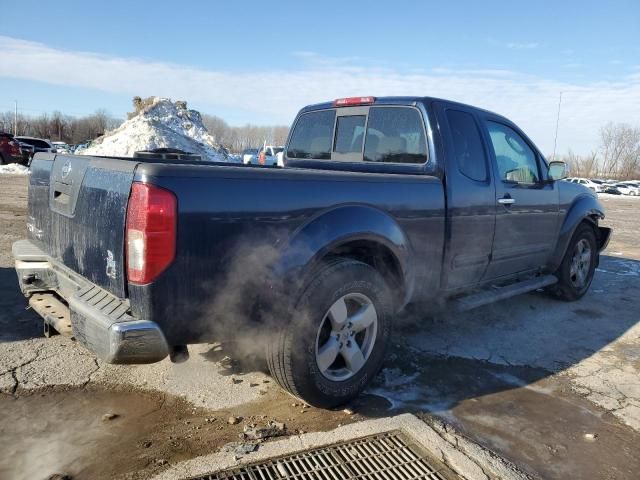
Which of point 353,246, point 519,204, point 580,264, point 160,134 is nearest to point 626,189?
point 160,134

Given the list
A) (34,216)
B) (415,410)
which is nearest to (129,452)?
(415,410)

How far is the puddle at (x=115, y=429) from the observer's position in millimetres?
2461

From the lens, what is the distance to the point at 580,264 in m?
5.87

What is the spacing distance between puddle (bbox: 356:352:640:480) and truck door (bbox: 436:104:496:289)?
73 cm

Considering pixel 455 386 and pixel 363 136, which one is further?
pixel 363 136

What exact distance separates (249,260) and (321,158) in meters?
2.33

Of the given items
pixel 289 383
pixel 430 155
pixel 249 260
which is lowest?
pixel 289 383

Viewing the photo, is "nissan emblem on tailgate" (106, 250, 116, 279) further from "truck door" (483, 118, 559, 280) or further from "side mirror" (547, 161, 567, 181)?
"side mirror" (547, 161, 567, 181)

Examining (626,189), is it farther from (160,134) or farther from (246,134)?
(246,134)

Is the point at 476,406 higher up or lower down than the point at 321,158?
lower down

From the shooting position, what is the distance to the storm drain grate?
8.02 ft

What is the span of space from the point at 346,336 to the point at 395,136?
182cm

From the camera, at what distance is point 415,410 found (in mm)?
3164

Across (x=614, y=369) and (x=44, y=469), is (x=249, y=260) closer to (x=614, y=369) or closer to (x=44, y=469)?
(x=44, y=469)
